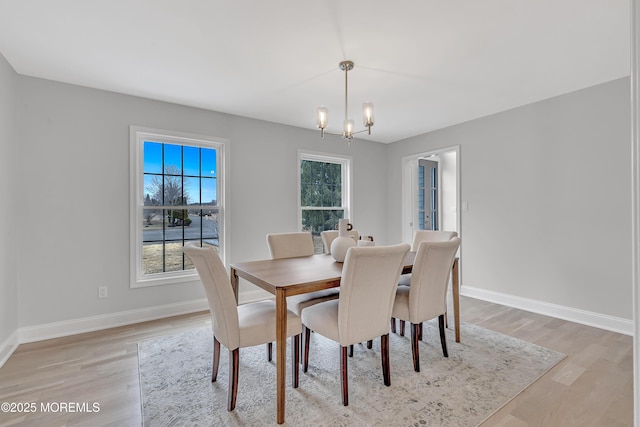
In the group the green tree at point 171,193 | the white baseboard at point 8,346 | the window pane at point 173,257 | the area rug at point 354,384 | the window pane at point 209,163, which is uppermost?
the window pane at point 209,163

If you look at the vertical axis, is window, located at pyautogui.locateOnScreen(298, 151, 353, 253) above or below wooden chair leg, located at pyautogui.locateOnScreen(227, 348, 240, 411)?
above

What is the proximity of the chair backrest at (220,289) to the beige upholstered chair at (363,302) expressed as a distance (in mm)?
532

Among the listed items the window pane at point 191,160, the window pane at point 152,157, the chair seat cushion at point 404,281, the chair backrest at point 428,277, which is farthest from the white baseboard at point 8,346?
the chair seat cushion at point 404,281

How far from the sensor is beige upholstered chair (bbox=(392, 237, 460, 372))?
86.4 inches

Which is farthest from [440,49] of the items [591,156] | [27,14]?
[27,14]

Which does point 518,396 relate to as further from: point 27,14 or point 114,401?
point 27,14

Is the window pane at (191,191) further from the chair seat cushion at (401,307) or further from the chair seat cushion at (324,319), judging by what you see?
the chair seat cushion at (401,307)

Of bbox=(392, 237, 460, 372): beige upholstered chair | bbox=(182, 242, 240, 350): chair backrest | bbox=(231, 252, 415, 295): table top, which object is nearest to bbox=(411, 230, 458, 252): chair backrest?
bbox=(231, 252, 415, 295): table top

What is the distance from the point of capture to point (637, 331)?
0.76 metres

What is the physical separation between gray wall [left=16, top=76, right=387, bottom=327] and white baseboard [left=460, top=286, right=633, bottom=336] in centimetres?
329

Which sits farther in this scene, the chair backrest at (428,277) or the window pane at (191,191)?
the window pane at (191,191)

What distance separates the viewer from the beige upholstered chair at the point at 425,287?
219cm

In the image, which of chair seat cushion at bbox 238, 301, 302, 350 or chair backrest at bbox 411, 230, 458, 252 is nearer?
chair seat cushion at bbox 238, 301, 302, 350

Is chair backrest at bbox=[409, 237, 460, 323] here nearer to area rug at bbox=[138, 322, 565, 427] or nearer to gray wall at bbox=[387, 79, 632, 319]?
area rug at bbox=[138, 322, 565, 427]
